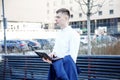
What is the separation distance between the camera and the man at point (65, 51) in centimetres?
402

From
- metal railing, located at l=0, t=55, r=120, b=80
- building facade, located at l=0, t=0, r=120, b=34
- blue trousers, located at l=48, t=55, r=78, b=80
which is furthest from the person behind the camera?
building facade, located at l=0, t=0, r=120, b=34

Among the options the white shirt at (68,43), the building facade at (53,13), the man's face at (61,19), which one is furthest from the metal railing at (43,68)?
the building facade at (53,13)

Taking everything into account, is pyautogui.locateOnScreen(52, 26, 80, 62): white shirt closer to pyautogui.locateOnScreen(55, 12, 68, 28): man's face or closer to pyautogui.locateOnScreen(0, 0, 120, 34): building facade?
pyautogui.locateOnScreen(55, 12, 68, 28): man's face

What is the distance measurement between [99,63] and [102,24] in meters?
43.9

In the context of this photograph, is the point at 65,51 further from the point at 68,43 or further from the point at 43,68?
the point at 43,68

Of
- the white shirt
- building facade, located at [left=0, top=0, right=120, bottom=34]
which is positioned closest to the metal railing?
the white shirt

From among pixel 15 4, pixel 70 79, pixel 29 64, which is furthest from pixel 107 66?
pixel 15 4

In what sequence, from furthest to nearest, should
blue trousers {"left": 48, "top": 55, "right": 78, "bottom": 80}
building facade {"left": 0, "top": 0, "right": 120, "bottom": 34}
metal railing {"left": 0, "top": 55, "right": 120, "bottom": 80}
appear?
1. building facade {"left": 0, "top": 0, "right": 120, "bottom": 34}
2. metal railing {"left": 0, "top": 55, "right": 120, "bottom": 80}
3. blue trousers {"left": 48, "top": 55, "right": 78, "bottom": 80}

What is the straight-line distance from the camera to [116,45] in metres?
11.6

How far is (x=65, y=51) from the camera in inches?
162

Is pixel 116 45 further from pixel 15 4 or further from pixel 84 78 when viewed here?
pixel 15 4

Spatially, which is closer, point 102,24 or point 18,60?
point 18,60

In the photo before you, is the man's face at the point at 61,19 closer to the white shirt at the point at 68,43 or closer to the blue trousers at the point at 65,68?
the white shirt at the point at 68,43

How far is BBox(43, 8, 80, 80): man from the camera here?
13.2ft
